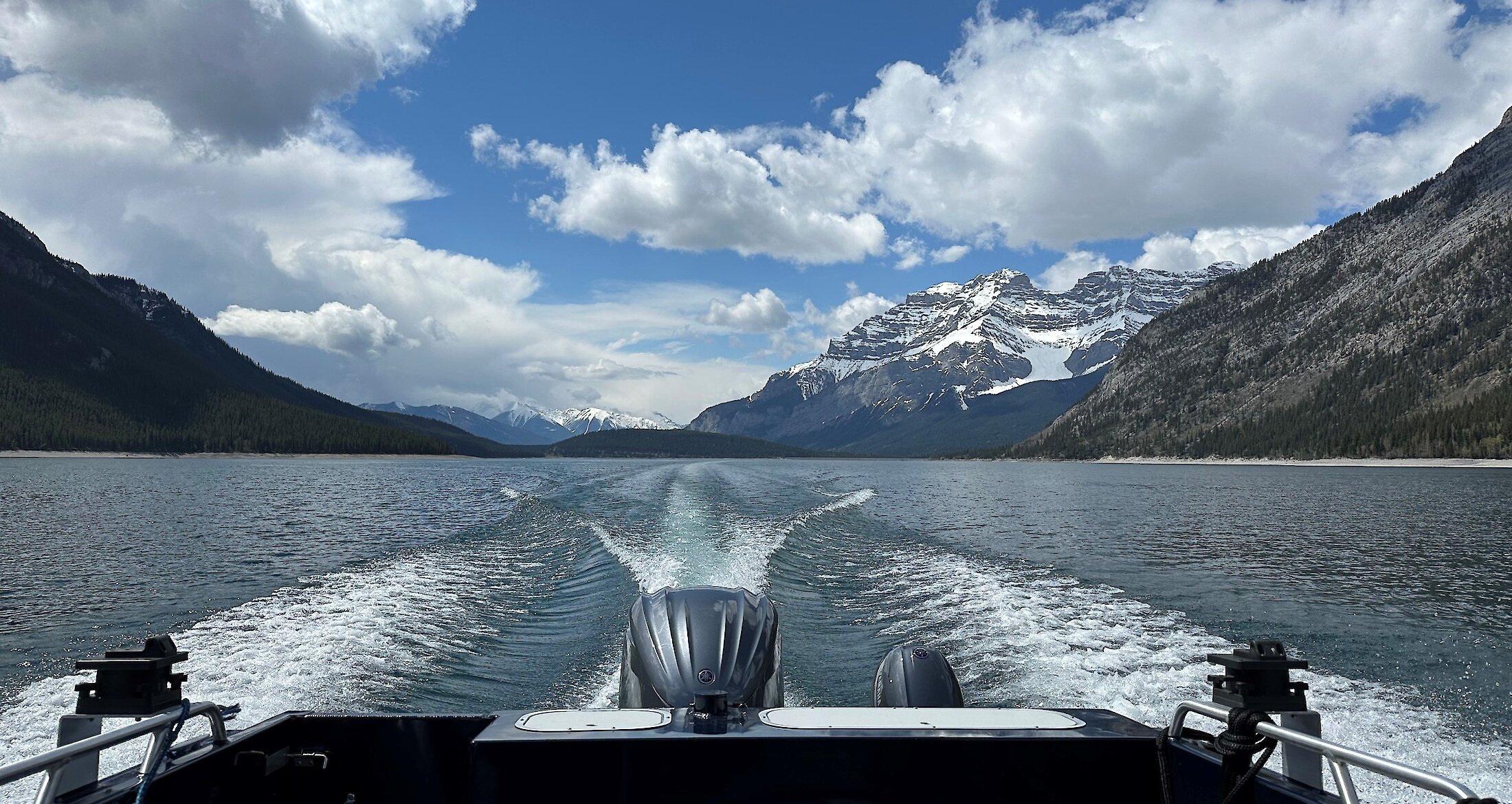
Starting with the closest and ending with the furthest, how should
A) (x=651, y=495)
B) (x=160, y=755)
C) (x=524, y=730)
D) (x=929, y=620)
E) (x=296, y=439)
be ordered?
(x=160, y=755)
(x=524, y=730)
(x=929, y=620)
(x=651, y=495)
(x=296, y=439)

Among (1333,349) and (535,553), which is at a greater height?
(1333,349)

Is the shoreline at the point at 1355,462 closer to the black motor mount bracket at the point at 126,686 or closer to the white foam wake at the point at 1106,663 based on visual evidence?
the white foam wake at the point at 1106,663

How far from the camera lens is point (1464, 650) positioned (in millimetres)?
13195

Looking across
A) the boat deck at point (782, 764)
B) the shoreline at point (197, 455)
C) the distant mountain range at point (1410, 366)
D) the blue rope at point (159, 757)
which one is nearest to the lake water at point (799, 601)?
the boat deck at point (782, 764)

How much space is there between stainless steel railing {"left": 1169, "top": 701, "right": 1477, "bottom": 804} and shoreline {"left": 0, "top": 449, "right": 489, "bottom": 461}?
552 feet

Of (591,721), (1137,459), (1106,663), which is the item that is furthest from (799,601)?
(1137,459)

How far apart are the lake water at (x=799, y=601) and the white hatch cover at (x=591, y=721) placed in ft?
17.3

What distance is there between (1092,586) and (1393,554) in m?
13.1

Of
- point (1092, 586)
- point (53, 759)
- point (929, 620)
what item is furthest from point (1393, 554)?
point (53, 759)

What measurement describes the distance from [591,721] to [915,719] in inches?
69.3

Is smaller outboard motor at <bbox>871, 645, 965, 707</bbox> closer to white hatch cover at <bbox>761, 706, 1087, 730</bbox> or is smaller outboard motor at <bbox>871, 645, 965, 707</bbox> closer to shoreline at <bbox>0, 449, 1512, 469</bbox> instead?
white hatch cover at <bbox>761, 706, 1087, 730</bbox>

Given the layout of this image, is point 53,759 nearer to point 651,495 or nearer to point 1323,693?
point 1323,693

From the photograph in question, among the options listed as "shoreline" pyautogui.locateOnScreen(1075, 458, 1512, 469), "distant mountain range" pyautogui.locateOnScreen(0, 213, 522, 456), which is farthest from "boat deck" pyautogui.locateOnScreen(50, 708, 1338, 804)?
"distant mountain range" pyautogui.locateOnScreen(0, 213, 522, 456)

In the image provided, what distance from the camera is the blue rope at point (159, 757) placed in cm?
360
